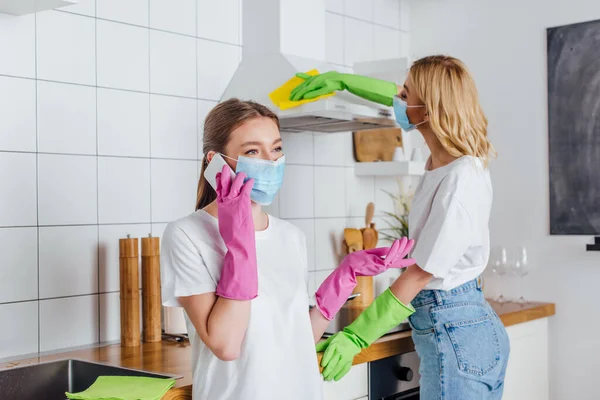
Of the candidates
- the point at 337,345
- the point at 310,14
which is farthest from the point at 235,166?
the point at 310,14

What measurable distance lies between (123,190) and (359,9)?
130cm

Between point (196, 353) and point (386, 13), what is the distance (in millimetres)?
2055

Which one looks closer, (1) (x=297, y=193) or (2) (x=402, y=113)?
(2) (x=402, y=113)

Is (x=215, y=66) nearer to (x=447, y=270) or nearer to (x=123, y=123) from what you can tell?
(x=123, y=123)

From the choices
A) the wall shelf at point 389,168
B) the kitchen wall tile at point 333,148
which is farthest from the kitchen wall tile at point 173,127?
the wall shelf at point 389,168

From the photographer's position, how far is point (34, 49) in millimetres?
2074

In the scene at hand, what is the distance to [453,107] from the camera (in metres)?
1.99

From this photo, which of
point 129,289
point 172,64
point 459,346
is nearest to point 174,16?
point 172,64

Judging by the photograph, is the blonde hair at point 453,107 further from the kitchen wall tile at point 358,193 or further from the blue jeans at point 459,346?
the kitchen wall tile at point 358,193

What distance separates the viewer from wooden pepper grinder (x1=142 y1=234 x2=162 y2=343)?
2238 mm

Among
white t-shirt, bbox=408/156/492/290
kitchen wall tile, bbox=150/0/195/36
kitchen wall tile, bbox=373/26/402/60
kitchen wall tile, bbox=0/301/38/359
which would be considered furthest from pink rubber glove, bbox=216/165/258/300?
kitchen wall tile, bbox=373/26/402/60

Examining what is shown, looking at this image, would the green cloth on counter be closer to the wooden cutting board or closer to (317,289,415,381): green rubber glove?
(317,289,415,381): green rubber glove

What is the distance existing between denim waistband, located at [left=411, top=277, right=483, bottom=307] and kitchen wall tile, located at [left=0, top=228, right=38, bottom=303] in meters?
1.01

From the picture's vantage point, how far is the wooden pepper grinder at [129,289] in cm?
218
